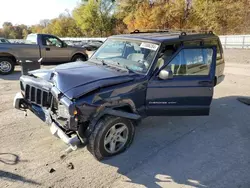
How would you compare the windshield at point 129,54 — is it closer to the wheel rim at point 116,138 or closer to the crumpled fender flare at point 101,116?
the crumpled fender flare at point 101,116

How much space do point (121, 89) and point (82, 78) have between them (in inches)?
23.1

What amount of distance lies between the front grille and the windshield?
1285 millimetres

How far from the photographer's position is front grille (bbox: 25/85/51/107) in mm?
3381

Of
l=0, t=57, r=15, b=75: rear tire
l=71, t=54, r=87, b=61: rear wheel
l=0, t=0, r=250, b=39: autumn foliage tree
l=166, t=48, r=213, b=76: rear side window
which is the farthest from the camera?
l=0, t=0, r=250, b=39: autumn foliage tree

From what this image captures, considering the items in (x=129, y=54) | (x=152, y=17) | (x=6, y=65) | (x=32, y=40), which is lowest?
(x=6, y=65)

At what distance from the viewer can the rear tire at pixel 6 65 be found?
9680 millimetres

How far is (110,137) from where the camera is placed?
3322 millimetres

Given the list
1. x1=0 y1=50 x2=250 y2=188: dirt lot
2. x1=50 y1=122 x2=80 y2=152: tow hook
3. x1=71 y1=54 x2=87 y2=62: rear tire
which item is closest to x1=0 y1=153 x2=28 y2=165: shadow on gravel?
x1=0 y1=50 x2=250 y2=188: dirt lot

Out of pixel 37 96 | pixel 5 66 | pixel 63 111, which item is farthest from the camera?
pixel 5 66

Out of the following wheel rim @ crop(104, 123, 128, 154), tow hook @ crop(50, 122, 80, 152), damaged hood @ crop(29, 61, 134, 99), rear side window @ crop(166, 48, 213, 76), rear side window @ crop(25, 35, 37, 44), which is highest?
rear side window @ crop(25, 35, 37, 44)

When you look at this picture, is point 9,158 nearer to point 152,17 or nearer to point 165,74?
point 165,74

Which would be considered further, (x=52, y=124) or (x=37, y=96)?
(x=37, y=96)

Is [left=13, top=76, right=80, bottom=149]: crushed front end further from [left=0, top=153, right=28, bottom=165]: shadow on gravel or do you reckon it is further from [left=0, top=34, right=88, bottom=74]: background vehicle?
[left=0, top=34, right=88, bottom=74]: background vehicle

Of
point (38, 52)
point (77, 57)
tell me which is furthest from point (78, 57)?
point (38, 52)
